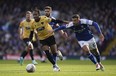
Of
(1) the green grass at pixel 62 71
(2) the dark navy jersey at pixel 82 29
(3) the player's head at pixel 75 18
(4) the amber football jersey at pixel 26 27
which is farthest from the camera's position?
(4) the amber football jersey at pixel 26 27

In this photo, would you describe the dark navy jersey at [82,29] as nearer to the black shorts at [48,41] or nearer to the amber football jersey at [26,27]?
the black shorts at [48,41]

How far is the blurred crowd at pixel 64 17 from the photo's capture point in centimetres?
3478

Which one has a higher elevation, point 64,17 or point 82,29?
point 82,29

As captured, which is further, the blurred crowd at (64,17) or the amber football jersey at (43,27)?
the blurred crowd at (64,17)

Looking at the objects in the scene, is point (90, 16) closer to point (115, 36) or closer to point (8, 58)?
point (115, 36)

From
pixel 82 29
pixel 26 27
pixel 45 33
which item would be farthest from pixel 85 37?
pixel 26 27

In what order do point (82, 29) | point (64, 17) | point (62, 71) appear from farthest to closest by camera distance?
point (64, 17) < point (82, 29) < point (62, 71)

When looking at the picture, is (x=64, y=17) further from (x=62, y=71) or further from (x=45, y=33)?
(x=62, y=71)

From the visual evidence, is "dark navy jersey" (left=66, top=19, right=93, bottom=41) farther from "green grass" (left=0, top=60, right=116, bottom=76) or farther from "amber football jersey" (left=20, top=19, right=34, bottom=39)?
"amber football jersey" (left=20, top=19, right=34, bottom=39)

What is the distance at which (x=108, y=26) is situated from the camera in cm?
3588

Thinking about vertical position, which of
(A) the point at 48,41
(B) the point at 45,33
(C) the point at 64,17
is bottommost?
(C) the point at 64,17

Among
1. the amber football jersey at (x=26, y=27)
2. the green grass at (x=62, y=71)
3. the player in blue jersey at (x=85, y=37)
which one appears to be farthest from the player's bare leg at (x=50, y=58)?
the amber football jersey at (x=26, y=27)

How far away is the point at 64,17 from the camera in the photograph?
37.7 meters

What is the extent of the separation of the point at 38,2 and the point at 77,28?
72.3 ft
